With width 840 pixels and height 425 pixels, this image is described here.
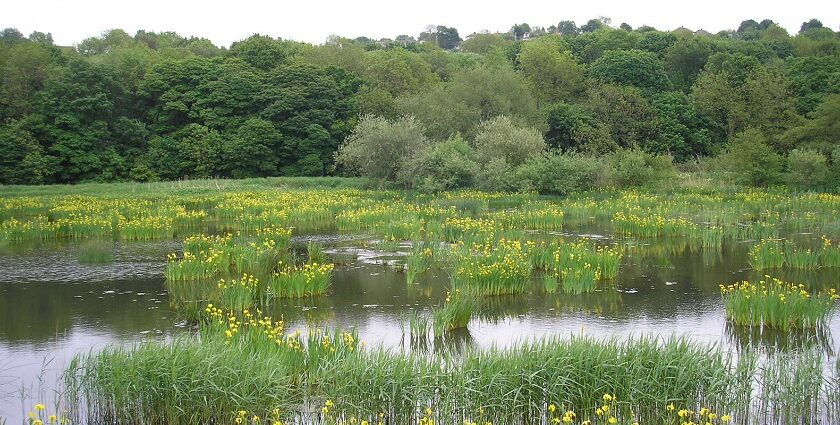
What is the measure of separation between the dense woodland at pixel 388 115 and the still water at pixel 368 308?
822 inches

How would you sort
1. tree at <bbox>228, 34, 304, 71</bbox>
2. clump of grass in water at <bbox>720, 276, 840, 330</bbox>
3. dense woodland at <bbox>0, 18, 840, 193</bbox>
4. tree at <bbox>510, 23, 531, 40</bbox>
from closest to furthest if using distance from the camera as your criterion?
1. clump of grass in water at <bbox>720, 276, 840, 330</bbox>
2. dense woodland at <bbox>0, 18, 840, 193</bbox>
3. tree at <bbox>228, 34, 304, 71</bbox>
4. tree at <bbox>510, 23, 531, 40</bbox>

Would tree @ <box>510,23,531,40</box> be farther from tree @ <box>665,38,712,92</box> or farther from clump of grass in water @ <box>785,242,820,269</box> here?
clump of grass in water @ <box>785,242,820,269</box>

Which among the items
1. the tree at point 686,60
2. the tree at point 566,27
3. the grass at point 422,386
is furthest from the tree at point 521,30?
the grass at point 422,386

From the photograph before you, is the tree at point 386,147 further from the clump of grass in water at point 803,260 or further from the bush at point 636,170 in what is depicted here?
the clump of grass in water at point 803,260

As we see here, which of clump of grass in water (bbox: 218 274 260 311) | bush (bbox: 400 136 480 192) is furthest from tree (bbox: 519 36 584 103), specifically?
clump of grass in water (bbox: 218 274 260 311)

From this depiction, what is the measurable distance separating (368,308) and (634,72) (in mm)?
57595

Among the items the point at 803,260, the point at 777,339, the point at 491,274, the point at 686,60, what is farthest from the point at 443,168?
the point at 686,60

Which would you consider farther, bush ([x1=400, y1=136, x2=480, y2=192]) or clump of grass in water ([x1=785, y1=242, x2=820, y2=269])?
bush ([x1=400, y1=136, x2=480, y2=192])

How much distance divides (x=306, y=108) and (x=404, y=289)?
1730 inches

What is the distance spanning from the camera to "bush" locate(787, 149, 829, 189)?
3472 centimetres

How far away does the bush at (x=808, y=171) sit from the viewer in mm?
34719

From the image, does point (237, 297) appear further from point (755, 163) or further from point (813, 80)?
point (813, 80)

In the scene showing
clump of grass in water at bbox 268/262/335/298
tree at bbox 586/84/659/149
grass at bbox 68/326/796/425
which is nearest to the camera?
grass at bbox 68/326/796/425

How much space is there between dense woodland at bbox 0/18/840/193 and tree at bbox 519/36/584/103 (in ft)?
0.41
